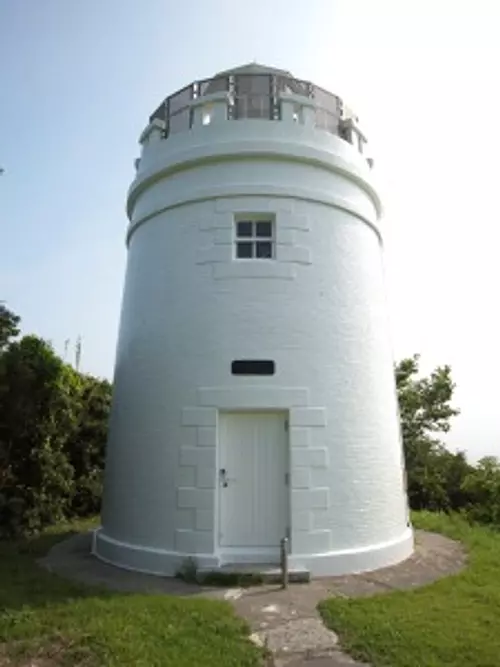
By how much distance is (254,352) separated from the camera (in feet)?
29.6

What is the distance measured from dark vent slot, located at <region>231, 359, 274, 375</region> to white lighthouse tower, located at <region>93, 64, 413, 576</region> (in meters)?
0.02

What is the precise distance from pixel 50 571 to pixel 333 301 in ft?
19.8

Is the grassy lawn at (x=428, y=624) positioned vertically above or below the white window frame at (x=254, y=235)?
below

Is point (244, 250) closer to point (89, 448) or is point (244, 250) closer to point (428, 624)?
point (428, 624)

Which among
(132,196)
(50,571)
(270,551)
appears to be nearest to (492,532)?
(270,551)

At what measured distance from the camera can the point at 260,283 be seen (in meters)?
9.30

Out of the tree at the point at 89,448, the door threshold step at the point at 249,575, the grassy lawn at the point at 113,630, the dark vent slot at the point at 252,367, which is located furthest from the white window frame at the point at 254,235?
the tree at the point at 89,448

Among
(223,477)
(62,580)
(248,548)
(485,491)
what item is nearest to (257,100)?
(223,477)

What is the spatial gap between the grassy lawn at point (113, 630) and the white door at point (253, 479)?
180 centimetres

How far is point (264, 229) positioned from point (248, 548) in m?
5.11

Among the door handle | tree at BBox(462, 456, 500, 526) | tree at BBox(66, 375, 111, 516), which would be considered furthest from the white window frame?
tree at BBox(462, 456, 500, 526)

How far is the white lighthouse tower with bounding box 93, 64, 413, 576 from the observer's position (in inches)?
341

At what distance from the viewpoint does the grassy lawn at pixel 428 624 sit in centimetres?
534

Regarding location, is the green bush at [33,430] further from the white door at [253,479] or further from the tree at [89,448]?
the white door at [253,479]
